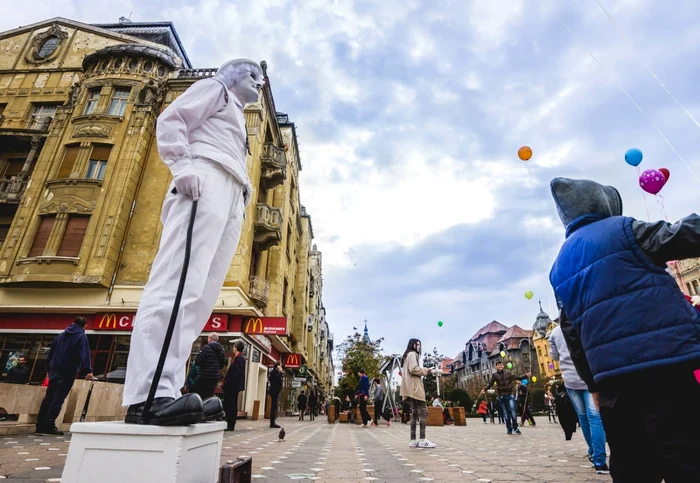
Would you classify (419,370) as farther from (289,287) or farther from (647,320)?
(289,287)

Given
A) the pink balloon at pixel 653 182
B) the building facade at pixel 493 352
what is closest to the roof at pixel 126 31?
the pink balloon at pixel 653 182

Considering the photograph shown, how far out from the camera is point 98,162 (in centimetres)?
1697

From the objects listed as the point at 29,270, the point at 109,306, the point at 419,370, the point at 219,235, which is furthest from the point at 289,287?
the point at 219,235

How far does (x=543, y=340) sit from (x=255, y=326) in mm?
69956

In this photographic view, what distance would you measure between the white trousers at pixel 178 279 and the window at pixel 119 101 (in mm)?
19672

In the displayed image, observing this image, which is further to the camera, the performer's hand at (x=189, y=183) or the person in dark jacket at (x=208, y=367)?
the person in dark jacket at (x=208, y=367)

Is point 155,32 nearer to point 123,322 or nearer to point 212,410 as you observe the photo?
point 123,322

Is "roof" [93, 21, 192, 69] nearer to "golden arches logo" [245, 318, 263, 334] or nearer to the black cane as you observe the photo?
"golden arches logo" [245, 318, 263, 334]

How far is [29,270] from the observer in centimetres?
1475

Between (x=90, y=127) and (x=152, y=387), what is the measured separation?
20.3 meters

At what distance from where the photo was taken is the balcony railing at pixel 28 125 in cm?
1829

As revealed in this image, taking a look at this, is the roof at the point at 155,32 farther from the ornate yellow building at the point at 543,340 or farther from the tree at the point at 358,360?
the ornate yellow building at the point at 543,340

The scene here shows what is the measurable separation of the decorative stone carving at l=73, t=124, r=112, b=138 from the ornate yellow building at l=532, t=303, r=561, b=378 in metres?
70.7

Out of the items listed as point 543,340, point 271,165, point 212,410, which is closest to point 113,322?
point 271,165
